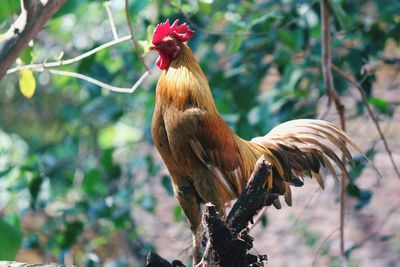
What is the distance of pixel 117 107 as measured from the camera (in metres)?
4.68

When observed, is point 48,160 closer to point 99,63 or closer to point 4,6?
point 99,63

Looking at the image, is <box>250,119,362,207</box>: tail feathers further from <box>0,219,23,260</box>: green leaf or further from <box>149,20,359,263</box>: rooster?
<box>0,219,23,260</box>: green leaf

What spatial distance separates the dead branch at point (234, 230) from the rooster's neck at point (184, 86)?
724 mm

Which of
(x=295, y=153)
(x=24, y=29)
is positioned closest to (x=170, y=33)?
(x=24, y=29)

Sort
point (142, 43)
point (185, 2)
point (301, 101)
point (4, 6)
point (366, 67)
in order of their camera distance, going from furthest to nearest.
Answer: point (301, 101)
point (185, 2)
point (366, 67)
point (4, 6)
point (142, 43)

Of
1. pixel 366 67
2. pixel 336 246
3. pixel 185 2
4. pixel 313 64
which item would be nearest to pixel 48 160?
pixel 185 2

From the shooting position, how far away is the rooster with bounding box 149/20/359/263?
95.7 inches

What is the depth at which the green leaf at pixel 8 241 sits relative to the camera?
113 inches

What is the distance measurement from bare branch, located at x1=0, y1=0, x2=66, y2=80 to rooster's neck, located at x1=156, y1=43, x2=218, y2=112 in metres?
0.45

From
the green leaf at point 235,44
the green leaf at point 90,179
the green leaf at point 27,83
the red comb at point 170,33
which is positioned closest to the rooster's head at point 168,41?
the red comb at point 170,33

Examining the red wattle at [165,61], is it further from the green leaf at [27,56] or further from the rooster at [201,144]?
the green leaf at [27,56]

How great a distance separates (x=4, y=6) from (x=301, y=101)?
80.9 inches

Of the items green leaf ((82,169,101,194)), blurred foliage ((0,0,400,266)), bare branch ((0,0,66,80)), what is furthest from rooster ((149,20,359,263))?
green leaf ((82,169,101,194))

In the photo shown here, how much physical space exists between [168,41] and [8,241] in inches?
40.8
